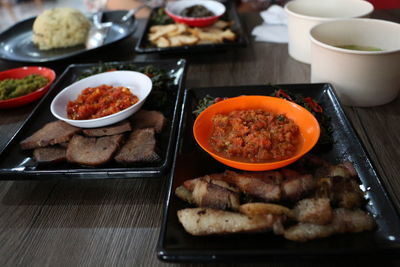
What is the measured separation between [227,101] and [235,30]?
156 centimetres

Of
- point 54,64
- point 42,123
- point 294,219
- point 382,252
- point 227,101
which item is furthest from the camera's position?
point 54,64

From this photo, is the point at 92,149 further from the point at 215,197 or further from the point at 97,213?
the point at 215,197

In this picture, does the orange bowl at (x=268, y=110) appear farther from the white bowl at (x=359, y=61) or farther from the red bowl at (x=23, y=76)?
the red bowl at (x=23, y=76)

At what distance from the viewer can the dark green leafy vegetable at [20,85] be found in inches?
90.7

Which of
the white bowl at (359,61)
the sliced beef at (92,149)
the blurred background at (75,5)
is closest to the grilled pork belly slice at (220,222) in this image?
the sliced beef at (92,149)

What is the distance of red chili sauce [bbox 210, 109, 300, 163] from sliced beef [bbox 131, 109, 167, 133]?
338 millimetres

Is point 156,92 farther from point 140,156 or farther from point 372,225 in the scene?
point 372,225

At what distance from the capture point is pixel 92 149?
166 centimetres

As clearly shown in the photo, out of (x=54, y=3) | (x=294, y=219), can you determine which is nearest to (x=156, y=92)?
(x=294, y=219)

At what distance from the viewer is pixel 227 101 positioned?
69.6 inches

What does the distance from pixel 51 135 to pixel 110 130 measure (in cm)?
34

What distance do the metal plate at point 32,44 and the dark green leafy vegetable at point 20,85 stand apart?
1.01 feet

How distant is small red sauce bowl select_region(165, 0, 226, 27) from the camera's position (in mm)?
3025

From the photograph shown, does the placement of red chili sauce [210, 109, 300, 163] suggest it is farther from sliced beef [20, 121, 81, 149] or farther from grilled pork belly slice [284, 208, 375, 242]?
sliced beef [20, 121, 81, 149]
